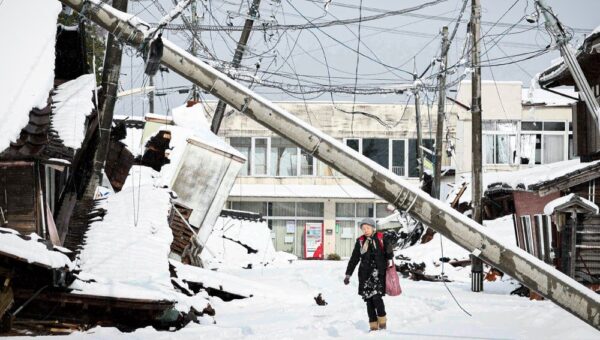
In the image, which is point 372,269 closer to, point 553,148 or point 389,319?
point 389,319

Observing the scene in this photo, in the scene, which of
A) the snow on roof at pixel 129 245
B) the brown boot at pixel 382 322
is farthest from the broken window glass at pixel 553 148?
the brown boot at pixel 382 322

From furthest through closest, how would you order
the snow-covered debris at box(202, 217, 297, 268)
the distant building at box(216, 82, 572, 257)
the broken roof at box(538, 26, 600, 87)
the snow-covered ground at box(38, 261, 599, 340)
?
the distant building at box(216, 82, 572, 257), the snow-covered debris at box(202, 217, 297, 268), the broken roof at box(538, 26, 600, 87), the snow-covered ground at box(38, 261, 599, 340)

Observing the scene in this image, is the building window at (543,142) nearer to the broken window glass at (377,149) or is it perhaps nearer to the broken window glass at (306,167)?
the broken window glass at (377,149)

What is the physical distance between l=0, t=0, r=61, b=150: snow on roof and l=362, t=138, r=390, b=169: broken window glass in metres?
41.7

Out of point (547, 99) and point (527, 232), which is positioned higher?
point (547, 99)

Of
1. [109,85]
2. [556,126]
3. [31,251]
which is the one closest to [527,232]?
[109,85]

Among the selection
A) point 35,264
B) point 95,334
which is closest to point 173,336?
point 95,334

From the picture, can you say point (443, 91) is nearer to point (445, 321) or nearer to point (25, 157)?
point (445, 321)

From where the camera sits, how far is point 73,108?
48.6ft

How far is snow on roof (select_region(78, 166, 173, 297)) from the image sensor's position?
1386 centimetres

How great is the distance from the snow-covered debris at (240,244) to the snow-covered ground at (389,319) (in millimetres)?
13509

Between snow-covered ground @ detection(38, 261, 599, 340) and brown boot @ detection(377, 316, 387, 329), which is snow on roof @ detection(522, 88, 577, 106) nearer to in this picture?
snow-covered ground @ detection(38, 261, 599, 340)

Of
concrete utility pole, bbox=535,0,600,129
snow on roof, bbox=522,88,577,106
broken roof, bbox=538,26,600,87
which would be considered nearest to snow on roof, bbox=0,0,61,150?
concrete utility pole, bbox=535,0,600,129

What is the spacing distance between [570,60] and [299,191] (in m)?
42.1
